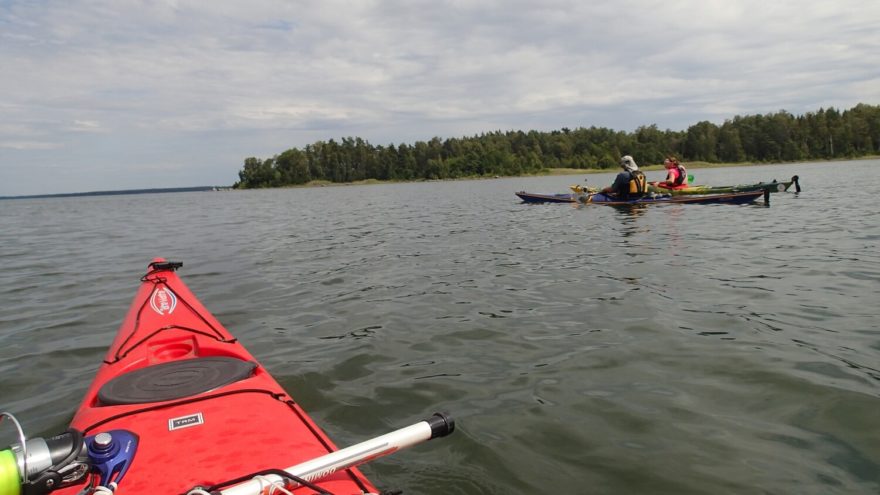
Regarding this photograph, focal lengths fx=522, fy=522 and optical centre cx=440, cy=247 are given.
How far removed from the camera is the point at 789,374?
4.88 meters

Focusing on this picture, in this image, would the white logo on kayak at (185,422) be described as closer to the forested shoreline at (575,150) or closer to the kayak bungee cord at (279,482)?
the kayak bungee cord at (279,482)

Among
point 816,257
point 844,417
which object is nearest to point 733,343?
point 844,417

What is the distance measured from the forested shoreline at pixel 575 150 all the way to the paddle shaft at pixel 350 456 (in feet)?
407

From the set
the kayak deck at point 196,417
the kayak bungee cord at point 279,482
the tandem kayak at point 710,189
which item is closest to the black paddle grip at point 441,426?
the kayak deck at point 196,417

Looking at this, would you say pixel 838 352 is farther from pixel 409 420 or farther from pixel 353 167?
pixel 353 167

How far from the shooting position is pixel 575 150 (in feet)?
445

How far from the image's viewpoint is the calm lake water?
3.77 m

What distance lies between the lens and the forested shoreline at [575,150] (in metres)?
110

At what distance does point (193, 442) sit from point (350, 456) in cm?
98

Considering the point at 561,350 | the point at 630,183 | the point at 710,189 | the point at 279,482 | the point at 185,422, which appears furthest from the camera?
the point at 630,183

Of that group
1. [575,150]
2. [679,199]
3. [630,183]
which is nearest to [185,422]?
[679,199]

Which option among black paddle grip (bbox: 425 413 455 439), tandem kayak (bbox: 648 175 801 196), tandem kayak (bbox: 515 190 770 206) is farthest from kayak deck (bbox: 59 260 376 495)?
tandem kayak (bbox: 648 175 801 196)

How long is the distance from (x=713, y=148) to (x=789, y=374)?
12760cm

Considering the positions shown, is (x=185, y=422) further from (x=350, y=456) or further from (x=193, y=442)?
(x=350, y=456)
